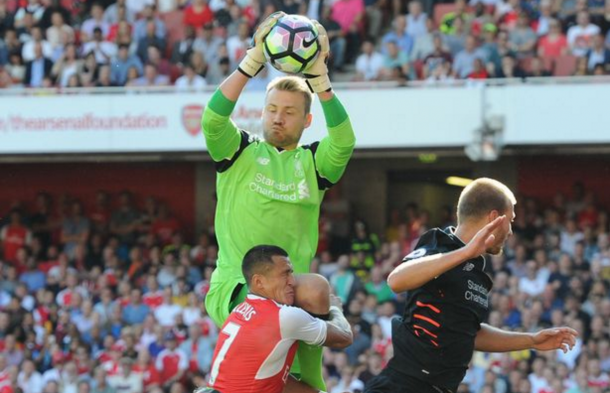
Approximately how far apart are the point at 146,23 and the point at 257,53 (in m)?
12.8

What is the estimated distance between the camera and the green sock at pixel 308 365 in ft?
21.6

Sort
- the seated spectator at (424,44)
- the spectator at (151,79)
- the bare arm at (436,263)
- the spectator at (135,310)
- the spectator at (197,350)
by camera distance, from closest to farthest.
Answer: the bare arm at (436,263) → the spectator at (197,350) → the spectator at (135,310) → the seated spectator at (424,44) → the spectator at (151,79)

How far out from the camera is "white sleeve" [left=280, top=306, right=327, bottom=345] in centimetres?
616

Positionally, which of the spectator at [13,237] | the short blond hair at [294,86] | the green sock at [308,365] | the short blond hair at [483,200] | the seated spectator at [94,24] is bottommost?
the spectator at [13,237]

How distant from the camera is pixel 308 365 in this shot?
662 centimetres

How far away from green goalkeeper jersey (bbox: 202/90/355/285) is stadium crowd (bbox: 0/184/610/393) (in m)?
7.77

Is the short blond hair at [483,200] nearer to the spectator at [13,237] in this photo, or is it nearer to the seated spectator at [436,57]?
the seated spectator at [436,57]

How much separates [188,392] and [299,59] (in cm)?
969

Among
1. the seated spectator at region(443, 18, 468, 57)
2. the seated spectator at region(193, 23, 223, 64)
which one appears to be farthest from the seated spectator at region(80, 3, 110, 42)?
the seated spectator at region(443, 18, 468, 57)

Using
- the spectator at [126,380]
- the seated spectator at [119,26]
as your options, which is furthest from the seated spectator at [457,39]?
the spectator at [126,380]

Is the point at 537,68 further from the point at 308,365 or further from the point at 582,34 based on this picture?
the point at 308,365

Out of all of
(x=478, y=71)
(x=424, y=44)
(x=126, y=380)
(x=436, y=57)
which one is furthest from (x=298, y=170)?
(x=424, y=44)

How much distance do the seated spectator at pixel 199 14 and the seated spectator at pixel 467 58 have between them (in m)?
4.06

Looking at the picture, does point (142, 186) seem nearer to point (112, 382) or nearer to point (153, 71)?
point (153, 71)
